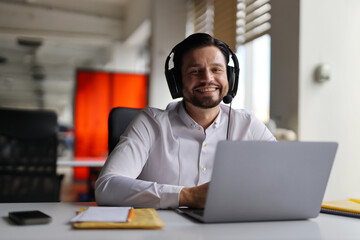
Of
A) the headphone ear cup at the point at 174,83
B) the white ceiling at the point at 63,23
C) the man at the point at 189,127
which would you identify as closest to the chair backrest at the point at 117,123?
the man at the point at 189,127

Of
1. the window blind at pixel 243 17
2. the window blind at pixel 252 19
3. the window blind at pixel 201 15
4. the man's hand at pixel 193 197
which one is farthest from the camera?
the window blind at pixel 201 15

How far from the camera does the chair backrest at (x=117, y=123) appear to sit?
5.41 ft

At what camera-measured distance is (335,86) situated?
264cm

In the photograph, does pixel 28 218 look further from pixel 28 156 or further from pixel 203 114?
pixel 28 156

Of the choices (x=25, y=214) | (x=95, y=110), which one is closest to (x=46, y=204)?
(x=25, y=214)

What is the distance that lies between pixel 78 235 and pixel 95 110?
6.69 metres

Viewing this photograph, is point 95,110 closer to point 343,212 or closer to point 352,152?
point 352,152

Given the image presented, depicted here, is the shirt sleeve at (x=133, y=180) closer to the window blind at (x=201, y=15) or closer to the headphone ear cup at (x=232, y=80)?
the headphone ear cup at (x=232, y=80)

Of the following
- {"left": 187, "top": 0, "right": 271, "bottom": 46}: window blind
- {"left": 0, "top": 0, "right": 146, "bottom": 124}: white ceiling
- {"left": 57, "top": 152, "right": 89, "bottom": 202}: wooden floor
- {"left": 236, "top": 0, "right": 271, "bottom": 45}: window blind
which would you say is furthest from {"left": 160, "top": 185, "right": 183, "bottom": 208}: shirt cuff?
{"left": 0, "top": 0, "right": 146, "bottom": 124}: white ceiling

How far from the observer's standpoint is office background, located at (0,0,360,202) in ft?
8.59

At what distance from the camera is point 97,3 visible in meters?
7.16

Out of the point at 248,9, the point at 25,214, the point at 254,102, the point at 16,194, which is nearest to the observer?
the point at 25,214

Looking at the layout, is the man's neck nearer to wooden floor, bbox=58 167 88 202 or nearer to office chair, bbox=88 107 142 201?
office chair, bbox=88 107 142 201

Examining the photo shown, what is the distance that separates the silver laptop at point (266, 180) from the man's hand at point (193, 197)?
79 millimetres
